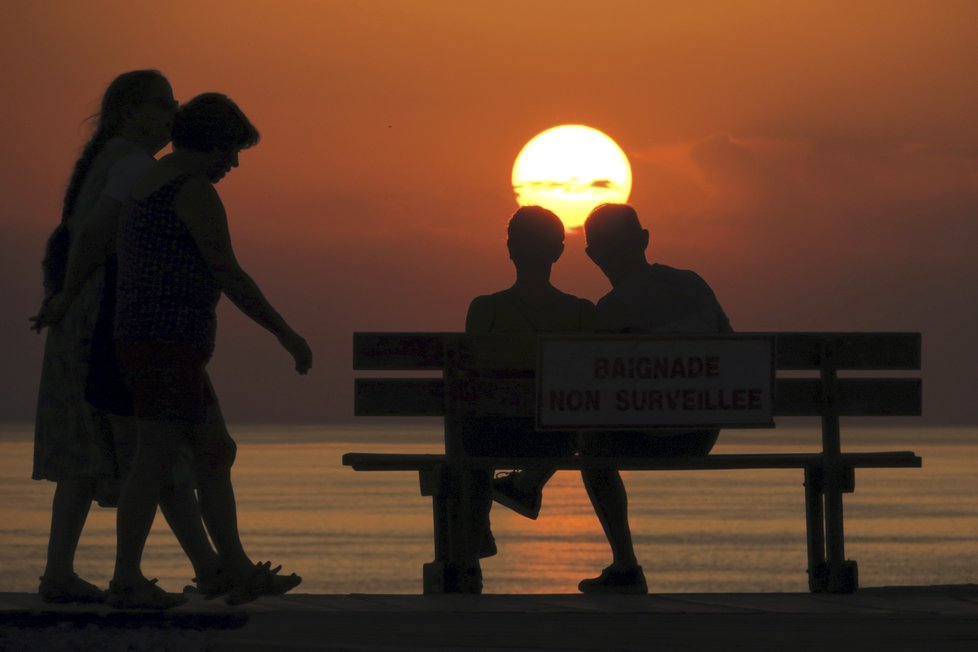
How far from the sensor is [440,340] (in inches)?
267

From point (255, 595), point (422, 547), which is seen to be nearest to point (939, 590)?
point (255, 595)

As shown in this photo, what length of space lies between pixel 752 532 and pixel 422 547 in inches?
719

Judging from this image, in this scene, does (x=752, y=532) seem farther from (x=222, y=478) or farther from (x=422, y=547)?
(x=222, y=478)

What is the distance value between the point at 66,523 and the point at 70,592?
0.24 metres

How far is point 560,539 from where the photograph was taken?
7331 centimetres

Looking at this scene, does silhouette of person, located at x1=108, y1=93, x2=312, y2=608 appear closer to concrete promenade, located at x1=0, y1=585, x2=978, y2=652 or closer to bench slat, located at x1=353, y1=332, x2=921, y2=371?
concrete promenade, located at x1=0, y1=585, x2=978, y2=652

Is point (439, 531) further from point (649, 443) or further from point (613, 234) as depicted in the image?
point (613, 234)

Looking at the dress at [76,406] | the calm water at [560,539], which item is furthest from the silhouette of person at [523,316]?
the calm water at [560,539]

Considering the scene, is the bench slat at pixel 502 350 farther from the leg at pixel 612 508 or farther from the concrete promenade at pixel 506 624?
the concrete promenade at pixel 506 624

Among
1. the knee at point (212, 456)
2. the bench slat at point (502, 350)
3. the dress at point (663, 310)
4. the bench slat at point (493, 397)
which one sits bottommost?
the knee at point (212, 456)

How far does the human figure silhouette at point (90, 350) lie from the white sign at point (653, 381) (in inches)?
55.7

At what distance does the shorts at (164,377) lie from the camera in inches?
225

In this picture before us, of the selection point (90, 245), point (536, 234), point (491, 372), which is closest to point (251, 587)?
point (90, 245)

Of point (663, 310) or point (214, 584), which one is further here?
point (663, 310)
